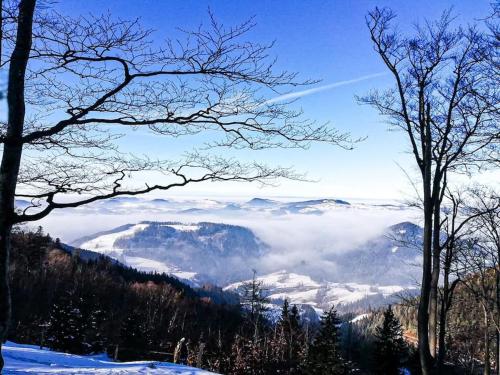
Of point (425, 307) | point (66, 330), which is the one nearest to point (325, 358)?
point (425, 307)

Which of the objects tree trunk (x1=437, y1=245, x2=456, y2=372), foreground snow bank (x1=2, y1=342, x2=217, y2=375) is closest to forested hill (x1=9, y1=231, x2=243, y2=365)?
foreground snow bank (x1=2, y1=342, x2=217, y2=375)

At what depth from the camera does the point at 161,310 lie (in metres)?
76.5

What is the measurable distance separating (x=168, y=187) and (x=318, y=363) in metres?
20.4

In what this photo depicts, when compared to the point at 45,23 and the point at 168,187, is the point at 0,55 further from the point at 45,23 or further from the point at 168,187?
the point at 168,187

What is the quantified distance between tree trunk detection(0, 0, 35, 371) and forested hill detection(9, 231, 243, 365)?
66.6 ft

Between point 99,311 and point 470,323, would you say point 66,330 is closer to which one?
point 99,311

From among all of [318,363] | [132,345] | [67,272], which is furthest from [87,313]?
[67,272]

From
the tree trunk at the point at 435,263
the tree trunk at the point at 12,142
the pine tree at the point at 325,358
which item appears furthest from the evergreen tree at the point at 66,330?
the tree trunk at the point at 12,142

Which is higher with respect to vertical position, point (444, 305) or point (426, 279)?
point (426, 279)

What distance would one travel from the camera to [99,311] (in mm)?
41219

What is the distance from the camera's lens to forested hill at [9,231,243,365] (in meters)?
37.1

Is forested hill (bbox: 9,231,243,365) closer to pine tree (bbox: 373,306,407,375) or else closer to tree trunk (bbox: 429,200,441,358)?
pine tree (bbox: 373,306,407,375)

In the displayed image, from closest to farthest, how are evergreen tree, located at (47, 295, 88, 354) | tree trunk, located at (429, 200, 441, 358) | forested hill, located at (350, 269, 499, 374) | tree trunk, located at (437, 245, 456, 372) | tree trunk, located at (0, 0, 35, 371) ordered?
tree trunk, located at (0, 0, 35, 371), tree trunk, located at (429, 200, 441, 358), tree trunk, located at (437, 245, 456, 372), forested hill, located at (350, 269, 499, 374), evergreen tree, located at (47, 295, 88, 354)

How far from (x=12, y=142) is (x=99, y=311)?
40.3 metres
